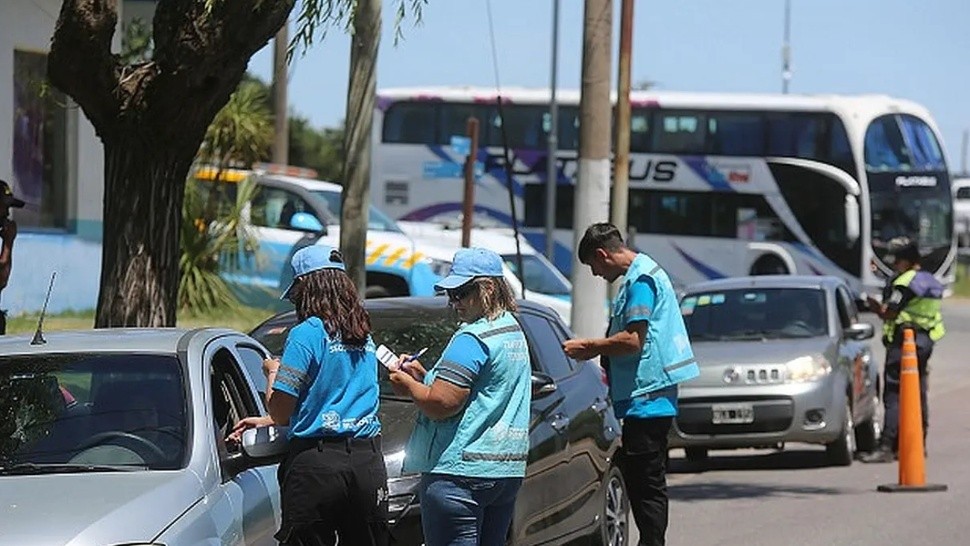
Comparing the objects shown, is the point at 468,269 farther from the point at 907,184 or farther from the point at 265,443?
the point at 907,184

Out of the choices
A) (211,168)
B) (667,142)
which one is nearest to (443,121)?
(667,142)

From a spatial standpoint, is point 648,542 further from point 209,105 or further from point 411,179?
point 411,179

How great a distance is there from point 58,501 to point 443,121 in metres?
33.3

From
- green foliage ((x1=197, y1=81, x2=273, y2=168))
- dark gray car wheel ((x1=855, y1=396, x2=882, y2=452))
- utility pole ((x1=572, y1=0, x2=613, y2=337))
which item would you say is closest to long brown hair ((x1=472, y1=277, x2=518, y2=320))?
utility pole ((x1=572, y1=0, x2=613, y2=337))

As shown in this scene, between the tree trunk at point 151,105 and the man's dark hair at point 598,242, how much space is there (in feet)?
7.53

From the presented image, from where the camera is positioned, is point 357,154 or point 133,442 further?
point 357,154

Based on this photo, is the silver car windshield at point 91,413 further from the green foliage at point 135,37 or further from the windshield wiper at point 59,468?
the green foliage at point 135,37

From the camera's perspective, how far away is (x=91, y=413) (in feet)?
21.9

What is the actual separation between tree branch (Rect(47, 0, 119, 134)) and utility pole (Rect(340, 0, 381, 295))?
3052 mm

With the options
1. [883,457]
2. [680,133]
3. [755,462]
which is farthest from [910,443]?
[680,133]

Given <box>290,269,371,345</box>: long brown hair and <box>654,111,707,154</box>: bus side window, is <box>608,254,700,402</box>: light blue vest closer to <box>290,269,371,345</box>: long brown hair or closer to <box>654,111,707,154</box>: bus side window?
<box>290,269,371,345</box>: long brown hair

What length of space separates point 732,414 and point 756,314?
1686mm

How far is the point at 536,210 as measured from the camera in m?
38.4

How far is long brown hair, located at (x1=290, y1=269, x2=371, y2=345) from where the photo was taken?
21.2 ft
